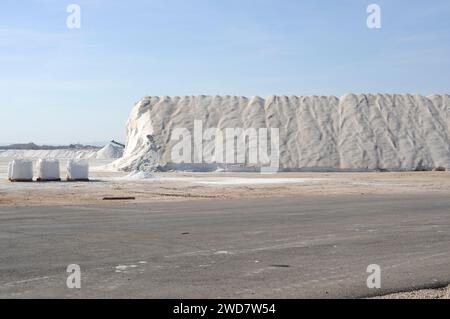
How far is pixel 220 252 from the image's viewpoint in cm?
952

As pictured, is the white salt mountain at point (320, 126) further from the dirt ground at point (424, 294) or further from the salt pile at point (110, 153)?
the dirt ground at point (424, 294)

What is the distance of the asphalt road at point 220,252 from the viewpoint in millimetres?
6973

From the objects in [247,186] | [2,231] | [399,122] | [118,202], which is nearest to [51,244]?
[2,231]

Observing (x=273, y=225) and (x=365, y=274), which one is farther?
(x=273, y=225)

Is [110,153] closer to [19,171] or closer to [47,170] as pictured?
[47,170]

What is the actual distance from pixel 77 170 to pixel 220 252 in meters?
23.7

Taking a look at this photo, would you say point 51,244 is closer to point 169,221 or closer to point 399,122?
point 169,221

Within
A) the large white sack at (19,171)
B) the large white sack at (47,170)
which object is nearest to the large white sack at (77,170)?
the large white sack at (47,170)

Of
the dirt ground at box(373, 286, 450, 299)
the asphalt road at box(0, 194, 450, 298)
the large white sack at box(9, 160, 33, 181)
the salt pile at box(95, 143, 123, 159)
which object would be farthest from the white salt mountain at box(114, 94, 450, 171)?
the dirt ground at box(373, 286, 450, 299)

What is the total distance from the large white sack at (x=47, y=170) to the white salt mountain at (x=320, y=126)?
16465 mm

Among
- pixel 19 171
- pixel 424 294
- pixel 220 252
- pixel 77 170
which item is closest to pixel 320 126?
pixel 77 170

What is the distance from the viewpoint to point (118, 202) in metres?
19.9

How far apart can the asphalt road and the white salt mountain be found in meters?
33.9
